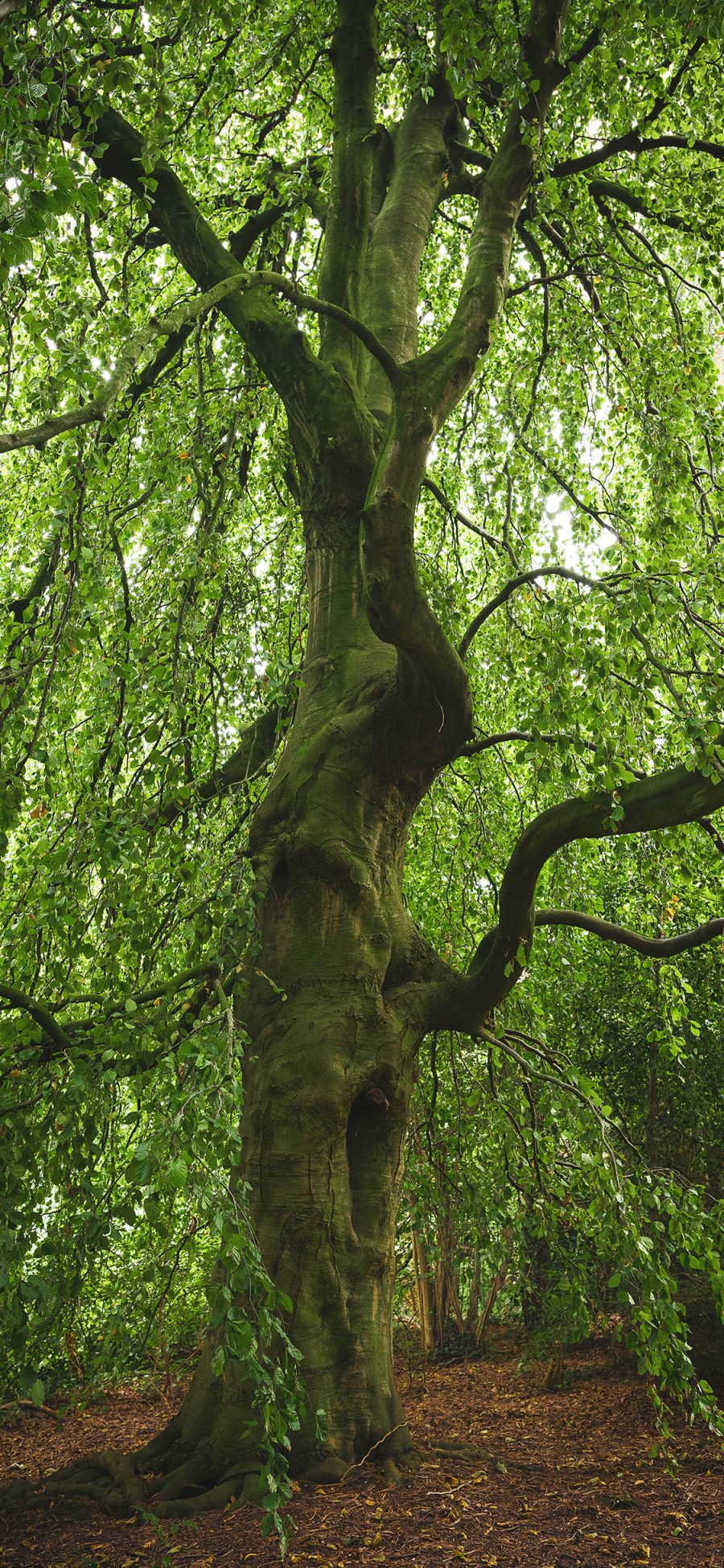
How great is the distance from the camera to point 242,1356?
1963mm

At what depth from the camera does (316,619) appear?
416 centimetres

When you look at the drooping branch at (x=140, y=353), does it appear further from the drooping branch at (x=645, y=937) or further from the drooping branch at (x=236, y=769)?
the drooping branch at (x=645, y=937)

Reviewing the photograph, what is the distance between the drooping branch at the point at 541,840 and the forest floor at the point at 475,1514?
143 centimetres

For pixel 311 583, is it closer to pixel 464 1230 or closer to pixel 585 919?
pixel 585 919

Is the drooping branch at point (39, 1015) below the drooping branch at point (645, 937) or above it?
below

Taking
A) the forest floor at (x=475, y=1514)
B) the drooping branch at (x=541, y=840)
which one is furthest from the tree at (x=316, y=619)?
the forest floor at (x=475, y=1514)

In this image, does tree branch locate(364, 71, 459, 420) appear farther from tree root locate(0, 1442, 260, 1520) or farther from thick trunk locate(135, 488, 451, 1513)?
tree root locate(0, 1442, 260, 1520)

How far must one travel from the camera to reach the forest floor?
8.53ft

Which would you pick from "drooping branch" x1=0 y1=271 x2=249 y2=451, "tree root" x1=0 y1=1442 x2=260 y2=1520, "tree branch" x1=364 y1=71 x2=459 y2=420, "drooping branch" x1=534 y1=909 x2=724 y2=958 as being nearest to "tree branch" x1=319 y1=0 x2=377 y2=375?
"tree branch" x1=364 y1=71 x2=459 y2=420

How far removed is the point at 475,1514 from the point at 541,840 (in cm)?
195

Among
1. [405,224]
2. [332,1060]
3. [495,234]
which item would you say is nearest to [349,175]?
[405,224]

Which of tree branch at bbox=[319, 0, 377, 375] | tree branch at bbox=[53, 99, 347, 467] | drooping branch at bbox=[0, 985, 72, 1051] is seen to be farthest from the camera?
tree branch at bbox=[319, 0, 377, 375]

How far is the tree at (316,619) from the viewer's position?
2.83 metres

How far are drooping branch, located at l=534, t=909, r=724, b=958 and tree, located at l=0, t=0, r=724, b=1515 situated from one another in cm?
2
